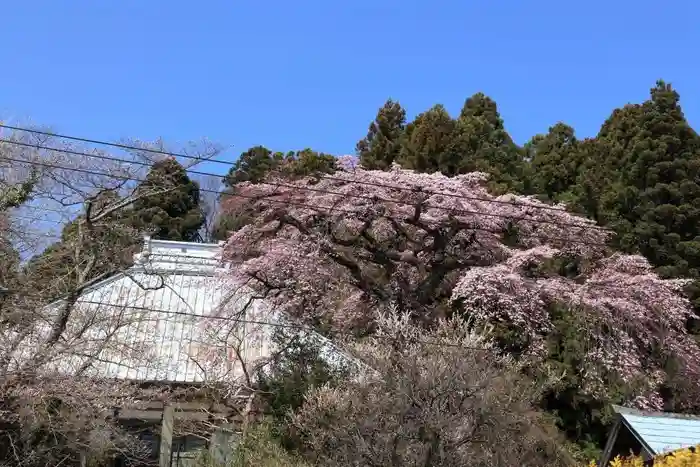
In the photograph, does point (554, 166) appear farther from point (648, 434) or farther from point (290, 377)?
point (648, 434)

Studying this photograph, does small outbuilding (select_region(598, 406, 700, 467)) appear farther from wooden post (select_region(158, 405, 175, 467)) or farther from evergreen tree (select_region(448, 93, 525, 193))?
evergreen tree (select_region(448, 93, 525, 193))

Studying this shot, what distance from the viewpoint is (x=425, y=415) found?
30.4 feet

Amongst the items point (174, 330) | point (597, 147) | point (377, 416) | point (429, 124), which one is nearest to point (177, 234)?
point (429, 124)

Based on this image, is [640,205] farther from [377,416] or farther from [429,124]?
[377,416]

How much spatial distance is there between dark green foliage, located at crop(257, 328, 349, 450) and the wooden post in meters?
1.83

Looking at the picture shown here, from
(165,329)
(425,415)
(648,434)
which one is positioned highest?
(425,415)

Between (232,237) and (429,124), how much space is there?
8.39 metres

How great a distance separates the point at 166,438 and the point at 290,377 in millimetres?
2592

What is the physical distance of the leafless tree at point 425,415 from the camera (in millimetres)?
9258

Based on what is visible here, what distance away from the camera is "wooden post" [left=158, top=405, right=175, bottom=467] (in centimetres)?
1351

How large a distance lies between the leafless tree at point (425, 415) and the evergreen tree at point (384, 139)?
16188 mm

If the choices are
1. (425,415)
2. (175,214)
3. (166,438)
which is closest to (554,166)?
(175,214)

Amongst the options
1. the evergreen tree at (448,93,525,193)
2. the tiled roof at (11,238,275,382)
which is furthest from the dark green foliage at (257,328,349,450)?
the evergreen tree at (448,93,525,193)

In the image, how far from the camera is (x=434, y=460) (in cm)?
924
